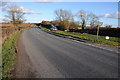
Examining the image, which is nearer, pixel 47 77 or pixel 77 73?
pixel 47 77

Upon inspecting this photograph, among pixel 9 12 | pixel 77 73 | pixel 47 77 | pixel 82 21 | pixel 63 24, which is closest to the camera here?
pixel 47 77

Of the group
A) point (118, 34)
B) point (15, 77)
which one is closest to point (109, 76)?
point (15, 77)

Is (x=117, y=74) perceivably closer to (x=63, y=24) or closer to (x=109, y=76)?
(x=109, y=76)

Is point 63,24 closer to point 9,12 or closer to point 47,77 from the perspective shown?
point 9,12

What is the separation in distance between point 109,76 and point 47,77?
7.87ft

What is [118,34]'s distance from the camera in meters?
33.7

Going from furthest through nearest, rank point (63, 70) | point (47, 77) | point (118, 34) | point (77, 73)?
point (118, 34), point (63, 70), point (77, 73), point (47, 77)

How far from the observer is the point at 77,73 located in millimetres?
5824

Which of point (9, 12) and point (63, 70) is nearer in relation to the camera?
point (63, 70)

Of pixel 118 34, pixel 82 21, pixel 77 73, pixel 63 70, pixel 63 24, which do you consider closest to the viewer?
pixel 77 73

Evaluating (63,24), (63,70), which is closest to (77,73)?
(63,70)

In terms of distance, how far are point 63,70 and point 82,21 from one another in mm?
68362

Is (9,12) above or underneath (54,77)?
above

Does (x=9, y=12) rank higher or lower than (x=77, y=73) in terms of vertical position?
higher
